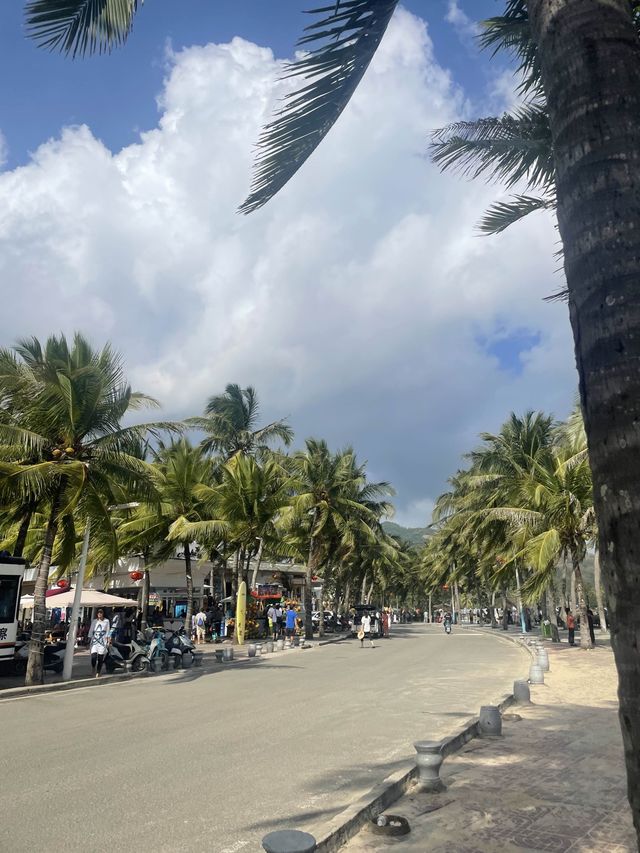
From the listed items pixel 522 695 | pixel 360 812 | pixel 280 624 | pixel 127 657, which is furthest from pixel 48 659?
pixel 280 624

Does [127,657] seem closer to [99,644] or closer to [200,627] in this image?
[99,644]

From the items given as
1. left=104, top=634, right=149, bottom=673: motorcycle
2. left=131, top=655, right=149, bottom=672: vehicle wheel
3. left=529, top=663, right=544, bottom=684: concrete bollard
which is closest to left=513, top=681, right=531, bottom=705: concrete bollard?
left=529, top=663, right=544, bottom=684: concrete bollard

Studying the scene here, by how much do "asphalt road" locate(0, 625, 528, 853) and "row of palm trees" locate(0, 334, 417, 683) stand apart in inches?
193

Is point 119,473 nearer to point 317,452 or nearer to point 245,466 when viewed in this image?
point 245,466

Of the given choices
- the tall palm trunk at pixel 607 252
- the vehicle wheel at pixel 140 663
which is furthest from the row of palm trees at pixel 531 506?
the tall palm trunk at pixel 607 252

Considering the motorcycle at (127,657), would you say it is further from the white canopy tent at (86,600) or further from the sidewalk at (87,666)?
the white canopy tent at (86,600)

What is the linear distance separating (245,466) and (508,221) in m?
22.2

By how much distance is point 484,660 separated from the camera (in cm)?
2103

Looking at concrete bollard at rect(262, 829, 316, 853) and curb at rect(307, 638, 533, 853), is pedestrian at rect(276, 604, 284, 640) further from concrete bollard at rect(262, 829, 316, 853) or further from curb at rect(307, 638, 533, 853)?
concrete bollard at rect(262, 829, 316, 853)

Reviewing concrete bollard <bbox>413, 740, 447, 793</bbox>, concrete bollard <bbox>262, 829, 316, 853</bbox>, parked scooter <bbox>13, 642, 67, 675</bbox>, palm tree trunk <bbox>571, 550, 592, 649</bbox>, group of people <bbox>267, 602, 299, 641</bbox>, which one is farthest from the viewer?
group of people <bbox>267, 602, 299, 641</bbox>

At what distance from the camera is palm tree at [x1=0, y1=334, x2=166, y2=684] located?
15.7 m

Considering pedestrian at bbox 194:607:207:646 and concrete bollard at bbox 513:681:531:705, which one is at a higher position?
pedestrian at bbox 194:607:207:646

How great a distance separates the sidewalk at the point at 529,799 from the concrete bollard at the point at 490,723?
0.15 metres

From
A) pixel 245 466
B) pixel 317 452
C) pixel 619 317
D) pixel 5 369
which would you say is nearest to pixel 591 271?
pixel 619 317
